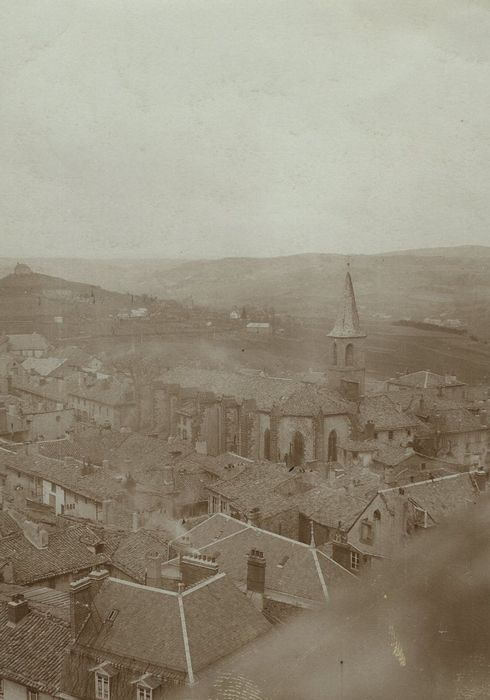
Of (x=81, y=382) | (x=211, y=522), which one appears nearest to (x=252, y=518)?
(x=211, y=522)

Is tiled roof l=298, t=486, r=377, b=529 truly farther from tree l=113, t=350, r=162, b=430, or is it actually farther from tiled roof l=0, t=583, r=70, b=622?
tree l=113, t=350, r=162, b=430

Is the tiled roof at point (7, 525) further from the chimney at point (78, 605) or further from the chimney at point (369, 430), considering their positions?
the chimney at point (369, 430)

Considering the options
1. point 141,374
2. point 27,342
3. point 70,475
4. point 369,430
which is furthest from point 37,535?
point 27,342

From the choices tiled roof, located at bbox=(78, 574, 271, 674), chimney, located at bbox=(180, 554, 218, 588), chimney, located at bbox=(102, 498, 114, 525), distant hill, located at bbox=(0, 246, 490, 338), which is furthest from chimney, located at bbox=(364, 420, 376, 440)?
tiled roof, located at bbox=(78, 574, 271, 674)

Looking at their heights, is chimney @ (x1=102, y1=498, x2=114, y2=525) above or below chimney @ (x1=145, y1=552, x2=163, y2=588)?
below

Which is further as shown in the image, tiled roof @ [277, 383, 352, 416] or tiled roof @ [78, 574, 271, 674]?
tiled roof @ [277, 383, 352, 416]

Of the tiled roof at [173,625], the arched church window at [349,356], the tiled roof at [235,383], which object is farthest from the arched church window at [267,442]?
the tiled roof at [173,625]
